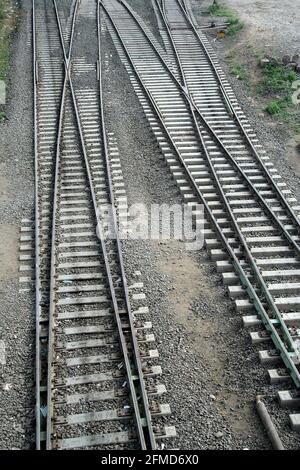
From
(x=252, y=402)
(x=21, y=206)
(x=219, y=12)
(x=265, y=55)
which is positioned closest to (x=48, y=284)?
(x=21, y=206)

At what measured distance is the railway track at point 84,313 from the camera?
286 inches

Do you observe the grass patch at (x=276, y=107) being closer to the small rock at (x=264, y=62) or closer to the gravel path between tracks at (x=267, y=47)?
the gravel path between tracks at (x=267, y=47)

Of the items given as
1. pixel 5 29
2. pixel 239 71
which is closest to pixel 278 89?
pixel 239 71

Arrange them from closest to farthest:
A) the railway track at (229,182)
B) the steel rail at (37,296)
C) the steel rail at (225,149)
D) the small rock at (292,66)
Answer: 1. the steel rail at (37,296)
2. the railway track at (229,182)
3. the steel rail at (225,149)
4. the small rock at (292,66)

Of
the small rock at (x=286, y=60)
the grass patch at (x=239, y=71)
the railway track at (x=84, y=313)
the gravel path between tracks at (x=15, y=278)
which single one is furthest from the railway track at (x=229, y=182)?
the gravel path between tracks at (x=15, y=278)

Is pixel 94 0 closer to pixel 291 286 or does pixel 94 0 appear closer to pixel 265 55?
pixel 265 55

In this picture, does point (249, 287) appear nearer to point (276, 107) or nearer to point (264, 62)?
point (276, 107)

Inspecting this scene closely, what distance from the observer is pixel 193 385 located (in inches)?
312

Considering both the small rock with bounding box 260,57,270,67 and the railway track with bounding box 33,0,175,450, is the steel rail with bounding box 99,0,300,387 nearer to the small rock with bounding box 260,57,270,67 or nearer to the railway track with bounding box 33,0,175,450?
the railway track with bounding box 33,0,175,450

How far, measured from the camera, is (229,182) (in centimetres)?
1288

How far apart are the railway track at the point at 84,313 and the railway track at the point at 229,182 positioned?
1850 millimetres

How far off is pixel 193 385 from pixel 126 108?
1103cm

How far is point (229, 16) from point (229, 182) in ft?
49.8

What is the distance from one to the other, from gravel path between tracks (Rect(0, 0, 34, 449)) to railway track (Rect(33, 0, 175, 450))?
27cm
